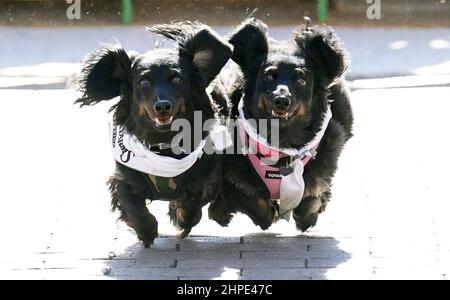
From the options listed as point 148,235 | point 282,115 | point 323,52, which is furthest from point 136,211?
point 323,52

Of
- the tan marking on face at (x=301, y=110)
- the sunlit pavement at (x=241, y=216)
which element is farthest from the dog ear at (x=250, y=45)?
the sunlit pavement at (x=241, y=216)

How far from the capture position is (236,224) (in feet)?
20.5

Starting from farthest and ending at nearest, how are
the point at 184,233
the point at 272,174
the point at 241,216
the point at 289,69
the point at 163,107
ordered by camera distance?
the point at 241,216
the point at 184,233
the point at 272,174
the point at 289,69
the point at 163,107

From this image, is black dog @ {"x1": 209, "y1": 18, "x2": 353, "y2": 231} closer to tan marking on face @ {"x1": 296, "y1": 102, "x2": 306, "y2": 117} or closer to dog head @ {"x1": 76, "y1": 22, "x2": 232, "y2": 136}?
tan marking on face @ {"x1": 296, "y1": 102, "x2": 306, "y2": 117}

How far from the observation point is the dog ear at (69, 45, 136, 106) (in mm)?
5598

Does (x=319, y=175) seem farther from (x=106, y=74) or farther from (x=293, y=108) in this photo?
(x=106, y=74)

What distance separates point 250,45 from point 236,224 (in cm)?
115

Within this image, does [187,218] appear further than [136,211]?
Yes

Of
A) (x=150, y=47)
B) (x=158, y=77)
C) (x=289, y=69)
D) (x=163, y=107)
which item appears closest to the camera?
(x=163, y=107)

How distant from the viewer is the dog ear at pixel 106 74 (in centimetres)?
560

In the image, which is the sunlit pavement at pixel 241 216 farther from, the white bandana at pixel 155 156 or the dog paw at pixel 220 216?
the white bandana at pixel 155 156

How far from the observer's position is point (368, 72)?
9.95m

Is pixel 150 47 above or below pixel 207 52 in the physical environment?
above

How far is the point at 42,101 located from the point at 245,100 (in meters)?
3.96
